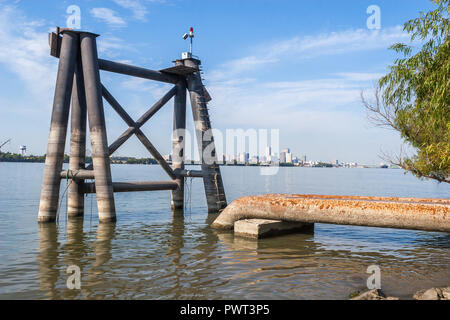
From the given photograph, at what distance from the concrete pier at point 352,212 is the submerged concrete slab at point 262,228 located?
32cm

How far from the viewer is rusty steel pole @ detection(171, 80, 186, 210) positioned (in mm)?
25859

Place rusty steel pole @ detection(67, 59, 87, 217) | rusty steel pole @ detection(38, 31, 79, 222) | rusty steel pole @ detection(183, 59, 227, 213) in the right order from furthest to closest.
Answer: rusty steel pole @ detection(183, 59, 227, 213) → rusty steel pole @ detection(67, 59, 87, 217) → rusty steel pole @ detection(38, 31, 79, 222)

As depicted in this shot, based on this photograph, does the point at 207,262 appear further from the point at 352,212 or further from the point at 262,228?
the point at 352,212

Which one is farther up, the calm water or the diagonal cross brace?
the diagonal cross brace

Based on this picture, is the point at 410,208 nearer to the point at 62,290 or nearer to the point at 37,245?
the point at 62,290

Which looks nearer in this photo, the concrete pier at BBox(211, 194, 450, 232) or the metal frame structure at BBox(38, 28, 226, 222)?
the concrete pier at BBox(211, 194, 450, 232)

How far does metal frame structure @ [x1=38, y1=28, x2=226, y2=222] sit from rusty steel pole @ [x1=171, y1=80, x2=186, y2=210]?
0.07m

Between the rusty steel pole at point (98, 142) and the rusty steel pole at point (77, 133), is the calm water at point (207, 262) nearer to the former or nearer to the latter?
the rusty steel pole at point (98, 142)

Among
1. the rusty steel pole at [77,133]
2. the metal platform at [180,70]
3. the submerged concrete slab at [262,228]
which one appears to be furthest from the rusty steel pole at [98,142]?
the submerged concrete slab at [262,228]

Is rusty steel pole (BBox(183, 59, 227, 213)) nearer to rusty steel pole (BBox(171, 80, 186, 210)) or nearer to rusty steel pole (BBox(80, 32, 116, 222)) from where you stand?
rusty steel pole (BBox(171, 80, 186, 210))

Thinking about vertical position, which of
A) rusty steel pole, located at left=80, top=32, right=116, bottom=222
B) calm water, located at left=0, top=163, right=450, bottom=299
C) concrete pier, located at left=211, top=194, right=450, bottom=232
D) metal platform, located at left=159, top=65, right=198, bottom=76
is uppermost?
metal platform, located at left=159, top=65, right=198, bottom=76

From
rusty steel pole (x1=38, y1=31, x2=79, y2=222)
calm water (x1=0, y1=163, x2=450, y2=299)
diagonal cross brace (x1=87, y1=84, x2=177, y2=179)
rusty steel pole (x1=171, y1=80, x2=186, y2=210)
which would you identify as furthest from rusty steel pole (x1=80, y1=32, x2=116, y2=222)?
rusty steel pole (x1=171, y1=80, x2=186, y2=210)

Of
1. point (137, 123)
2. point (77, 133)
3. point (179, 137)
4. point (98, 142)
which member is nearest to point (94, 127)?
point (98, 142)
